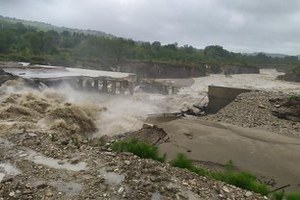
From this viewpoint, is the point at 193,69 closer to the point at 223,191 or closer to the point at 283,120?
the point at 283,120

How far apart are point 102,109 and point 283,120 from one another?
41.2 ft

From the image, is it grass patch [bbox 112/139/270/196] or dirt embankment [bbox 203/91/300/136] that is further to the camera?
dirt embankment [bbox 203/91/300/136]

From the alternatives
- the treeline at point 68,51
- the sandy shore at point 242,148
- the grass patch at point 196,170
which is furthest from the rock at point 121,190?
the treeline at point 68,51

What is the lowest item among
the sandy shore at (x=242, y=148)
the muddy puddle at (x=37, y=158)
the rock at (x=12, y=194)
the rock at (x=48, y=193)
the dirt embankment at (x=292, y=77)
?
the dirt embankment at (x=292, y=77)

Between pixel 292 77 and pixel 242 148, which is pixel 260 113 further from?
pixel 292 77

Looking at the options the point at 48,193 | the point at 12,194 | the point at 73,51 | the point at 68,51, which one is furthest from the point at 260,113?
the point at 68,51

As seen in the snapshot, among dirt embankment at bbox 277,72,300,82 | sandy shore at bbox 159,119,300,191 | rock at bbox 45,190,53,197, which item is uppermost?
rock at bbox 45,190,53,197

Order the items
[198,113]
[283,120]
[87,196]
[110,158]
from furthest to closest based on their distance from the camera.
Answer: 1. [198,113]
2. [283,120]
3. [110,158]
4. [87,196]

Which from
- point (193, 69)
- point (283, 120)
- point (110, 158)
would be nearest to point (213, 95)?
point (283, 120)

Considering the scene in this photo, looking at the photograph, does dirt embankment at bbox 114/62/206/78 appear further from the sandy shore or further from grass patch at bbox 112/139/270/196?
grass patch at bbox 112/139/270/196

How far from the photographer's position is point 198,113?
1312 inches

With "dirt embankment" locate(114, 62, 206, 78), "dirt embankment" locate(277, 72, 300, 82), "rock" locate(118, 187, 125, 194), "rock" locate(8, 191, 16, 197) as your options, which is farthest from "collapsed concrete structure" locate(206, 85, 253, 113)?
"dirt embankment" locate(277, 72, 300, 82)

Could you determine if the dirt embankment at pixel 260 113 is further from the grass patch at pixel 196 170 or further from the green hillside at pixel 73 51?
the green hillside at pixel 73 51

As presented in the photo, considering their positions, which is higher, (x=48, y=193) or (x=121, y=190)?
(x=121, y=190)
